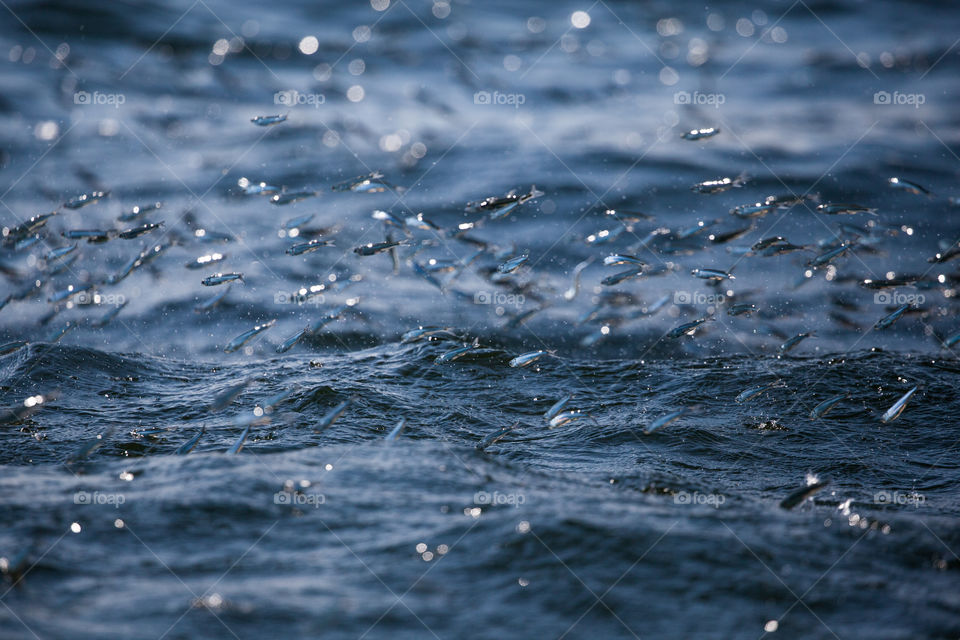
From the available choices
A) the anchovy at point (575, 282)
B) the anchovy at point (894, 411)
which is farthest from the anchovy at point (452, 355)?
the anchovy at point (894, 411)

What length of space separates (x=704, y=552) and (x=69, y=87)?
13968 mm

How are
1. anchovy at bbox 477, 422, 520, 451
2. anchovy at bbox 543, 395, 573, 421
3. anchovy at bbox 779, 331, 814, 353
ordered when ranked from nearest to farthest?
1. anchovy at bbox 477, 422, 520, 451
2. anchovy at bbox 543, 395, 573, 421
3. anchovy at bbox 779, 331, 814, 353

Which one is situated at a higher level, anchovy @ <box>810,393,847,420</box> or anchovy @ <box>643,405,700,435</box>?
anchovy @ <box>643,405,700,435</box>

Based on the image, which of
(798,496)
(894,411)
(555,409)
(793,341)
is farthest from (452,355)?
(894,411)

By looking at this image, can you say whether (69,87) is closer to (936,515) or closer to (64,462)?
(64,462)

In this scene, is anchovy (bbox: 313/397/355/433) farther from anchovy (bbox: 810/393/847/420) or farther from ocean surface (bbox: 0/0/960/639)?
anchovy (bbox: 810/393/847/420)

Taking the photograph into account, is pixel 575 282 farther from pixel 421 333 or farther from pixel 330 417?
pixel 330 417

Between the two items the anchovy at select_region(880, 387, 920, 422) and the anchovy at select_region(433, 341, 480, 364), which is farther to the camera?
the anchovy at select_region(433, 341, 480, 364)

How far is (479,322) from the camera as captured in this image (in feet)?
26.8

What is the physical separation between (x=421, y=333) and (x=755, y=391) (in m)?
2.49

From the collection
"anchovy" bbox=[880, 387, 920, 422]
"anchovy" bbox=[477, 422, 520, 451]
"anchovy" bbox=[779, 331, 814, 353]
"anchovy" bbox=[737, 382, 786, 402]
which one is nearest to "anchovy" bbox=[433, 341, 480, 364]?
"anchovy" bbox=[477, 422, 520, 451]

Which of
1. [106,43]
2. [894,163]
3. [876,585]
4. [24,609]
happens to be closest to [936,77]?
[894,163]

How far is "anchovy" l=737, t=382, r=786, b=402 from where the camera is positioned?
611 centimetres

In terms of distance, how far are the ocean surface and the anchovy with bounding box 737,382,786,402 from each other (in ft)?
0.21
